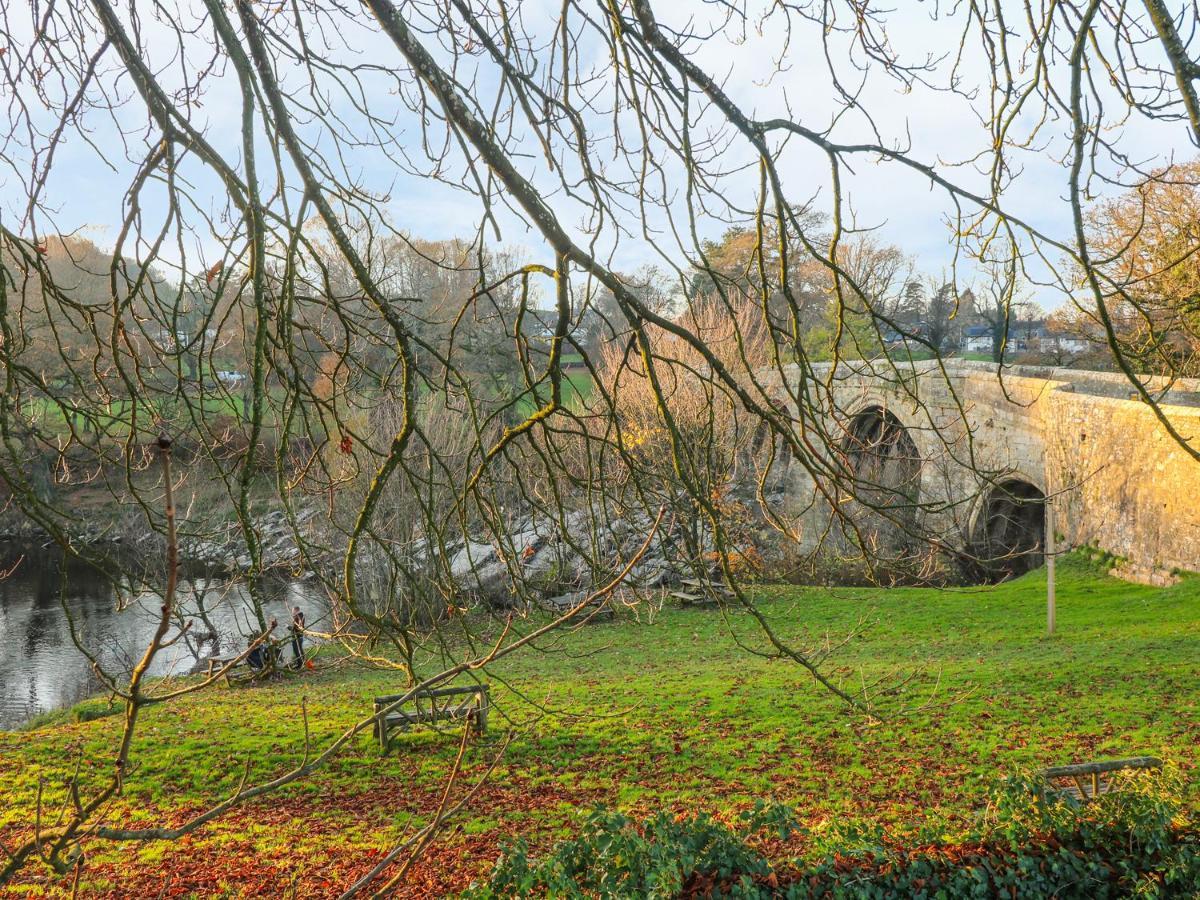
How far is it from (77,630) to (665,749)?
30.4ft

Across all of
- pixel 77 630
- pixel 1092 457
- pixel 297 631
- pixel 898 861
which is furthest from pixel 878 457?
pixel 1092 457

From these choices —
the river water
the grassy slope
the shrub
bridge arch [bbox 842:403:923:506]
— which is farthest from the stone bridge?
the river water

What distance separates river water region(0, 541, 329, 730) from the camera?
14633 millimetres

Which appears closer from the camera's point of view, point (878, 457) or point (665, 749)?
point (878, 457)

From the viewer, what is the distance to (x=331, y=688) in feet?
45.9

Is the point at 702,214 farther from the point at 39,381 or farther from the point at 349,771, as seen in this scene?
the point at 349,771

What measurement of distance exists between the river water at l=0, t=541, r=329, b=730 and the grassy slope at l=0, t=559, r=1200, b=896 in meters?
3.32

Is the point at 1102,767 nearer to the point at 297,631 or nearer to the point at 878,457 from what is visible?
the point at 878,457

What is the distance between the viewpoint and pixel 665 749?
861 cm

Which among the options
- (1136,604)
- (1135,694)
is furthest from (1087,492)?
(1135,694)

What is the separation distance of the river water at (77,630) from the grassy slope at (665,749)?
332 cm

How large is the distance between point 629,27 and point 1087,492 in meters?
15.8

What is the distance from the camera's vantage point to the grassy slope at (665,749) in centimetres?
648

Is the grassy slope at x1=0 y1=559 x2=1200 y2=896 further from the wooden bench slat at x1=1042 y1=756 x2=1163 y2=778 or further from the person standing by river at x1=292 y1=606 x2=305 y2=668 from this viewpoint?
the person standing by river at x1=292 y1=606 x2=305 y2=668
